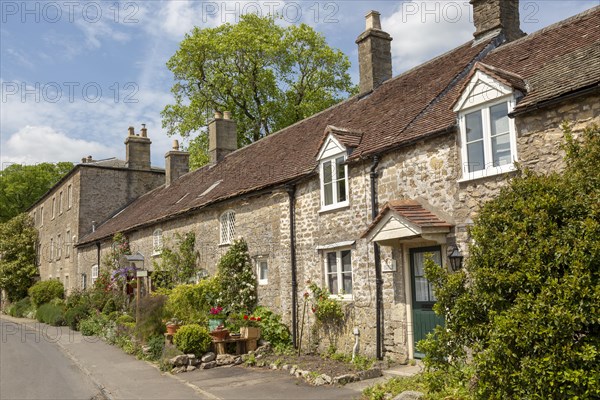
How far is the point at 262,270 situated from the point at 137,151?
74.1 ft

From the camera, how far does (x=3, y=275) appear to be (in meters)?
41.4

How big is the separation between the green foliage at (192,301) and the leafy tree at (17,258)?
3002cm

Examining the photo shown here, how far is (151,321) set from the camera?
16.7m

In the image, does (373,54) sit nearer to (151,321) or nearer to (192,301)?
(192,301)

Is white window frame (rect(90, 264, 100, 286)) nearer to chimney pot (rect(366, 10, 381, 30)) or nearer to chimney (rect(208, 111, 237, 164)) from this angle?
chimney (rect(208, 111, 237, 164))

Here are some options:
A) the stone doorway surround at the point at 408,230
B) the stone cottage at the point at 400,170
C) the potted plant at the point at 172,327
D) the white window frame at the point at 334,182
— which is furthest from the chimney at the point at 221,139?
the stone doorway surround at the point at 408,230

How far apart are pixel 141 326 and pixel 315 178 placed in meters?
7.42

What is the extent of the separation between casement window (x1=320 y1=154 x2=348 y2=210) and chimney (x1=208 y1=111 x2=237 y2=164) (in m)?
12.9

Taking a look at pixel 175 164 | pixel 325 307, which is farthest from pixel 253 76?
pixel 325 307

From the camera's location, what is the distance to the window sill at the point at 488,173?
9445 millimetres

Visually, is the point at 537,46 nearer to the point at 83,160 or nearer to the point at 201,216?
the point at 201,216

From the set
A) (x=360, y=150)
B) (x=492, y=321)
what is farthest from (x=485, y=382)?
(x=360, y=150)

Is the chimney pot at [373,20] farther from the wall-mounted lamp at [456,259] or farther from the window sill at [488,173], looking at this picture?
the wall-mounted lamp at [456,259]

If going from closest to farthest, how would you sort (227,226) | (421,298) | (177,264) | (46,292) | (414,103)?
(421,298) → (414,103) → (227,226) → (177,264) → (46,292)
